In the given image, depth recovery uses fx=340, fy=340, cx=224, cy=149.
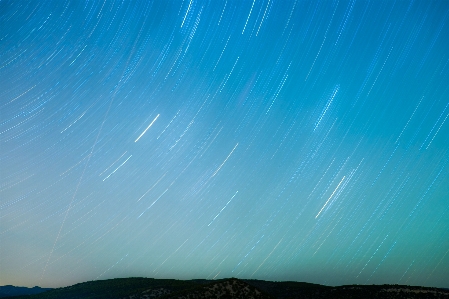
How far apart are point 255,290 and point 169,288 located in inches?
882

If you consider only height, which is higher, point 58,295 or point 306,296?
point 58,295

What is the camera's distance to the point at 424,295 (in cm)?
5047

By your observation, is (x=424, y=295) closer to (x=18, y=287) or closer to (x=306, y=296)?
(x=306, y=296)

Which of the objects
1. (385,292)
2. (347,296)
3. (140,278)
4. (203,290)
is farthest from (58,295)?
(385,292)

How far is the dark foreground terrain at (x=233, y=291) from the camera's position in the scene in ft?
154

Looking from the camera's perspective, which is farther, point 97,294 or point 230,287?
point 97,294

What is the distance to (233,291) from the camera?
4719 centimetres

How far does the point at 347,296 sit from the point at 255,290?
17.6 m

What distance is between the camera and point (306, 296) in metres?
59.8

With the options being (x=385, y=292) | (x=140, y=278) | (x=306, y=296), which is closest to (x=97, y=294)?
(x=140, y=278)

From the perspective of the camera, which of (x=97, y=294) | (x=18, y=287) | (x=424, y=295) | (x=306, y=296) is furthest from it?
(x=18, y=287)

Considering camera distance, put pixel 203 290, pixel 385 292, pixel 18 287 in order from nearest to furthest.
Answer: pixel 203 290
pixel 385 292
pixel 18 287

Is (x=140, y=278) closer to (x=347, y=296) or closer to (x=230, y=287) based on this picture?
(x=230, y=287)

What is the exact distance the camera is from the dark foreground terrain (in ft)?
154
